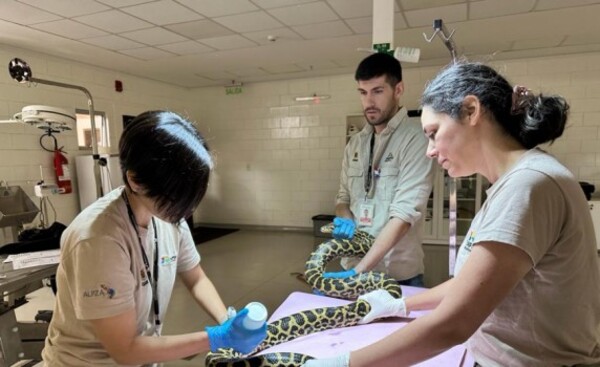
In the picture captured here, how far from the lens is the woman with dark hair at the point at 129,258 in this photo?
97 cm

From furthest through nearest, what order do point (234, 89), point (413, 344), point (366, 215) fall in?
point (234, 89) → point (366, 215) → point (413, 344)

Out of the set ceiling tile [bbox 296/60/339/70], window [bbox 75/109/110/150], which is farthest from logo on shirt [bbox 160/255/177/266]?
ceiling tile [bbox 296/60/339/70]

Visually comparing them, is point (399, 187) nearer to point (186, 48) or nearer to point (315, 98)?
point (186, 48)

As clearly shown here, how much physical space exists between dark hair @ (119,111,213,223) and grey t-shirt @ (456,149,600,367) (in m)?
0.77

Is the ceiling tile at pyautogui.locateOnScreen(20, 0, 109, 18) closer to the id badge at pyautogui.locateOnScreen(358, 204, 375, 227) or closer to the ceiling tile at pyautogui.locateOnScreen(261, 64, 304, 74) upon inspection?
the ceiling tile at pyautogui.locateOnScreen(261, 64, 304, 74)

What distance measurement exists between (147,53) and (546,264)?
5622 mm

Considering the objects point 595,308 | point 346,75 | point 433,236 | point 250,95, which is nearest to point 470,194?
point 433,236

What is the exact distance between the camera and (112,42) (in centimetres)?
462

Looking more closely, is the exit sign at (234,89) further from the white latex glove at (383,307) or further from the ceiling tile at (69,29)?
the white latex glove at (383,307)

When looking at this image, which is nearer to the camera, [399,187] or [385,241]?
[385,241]

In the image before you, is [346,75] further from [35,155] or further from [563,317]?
[563,317]

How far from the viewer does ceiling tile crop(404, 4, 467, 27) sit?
3707 millimetres

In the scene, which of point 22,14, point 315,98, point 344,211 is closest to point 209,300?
point 344,211

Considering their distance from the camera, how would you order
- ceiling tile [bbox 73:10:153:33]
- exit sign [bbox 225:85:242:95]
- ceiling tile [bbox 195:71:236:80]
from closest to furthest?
1. ceiling tile [bbox 73:10:153:33]
2. ceiling tile [bbox 195:71:236:80]
3. exit sign [bbox 225:85:242:95]
